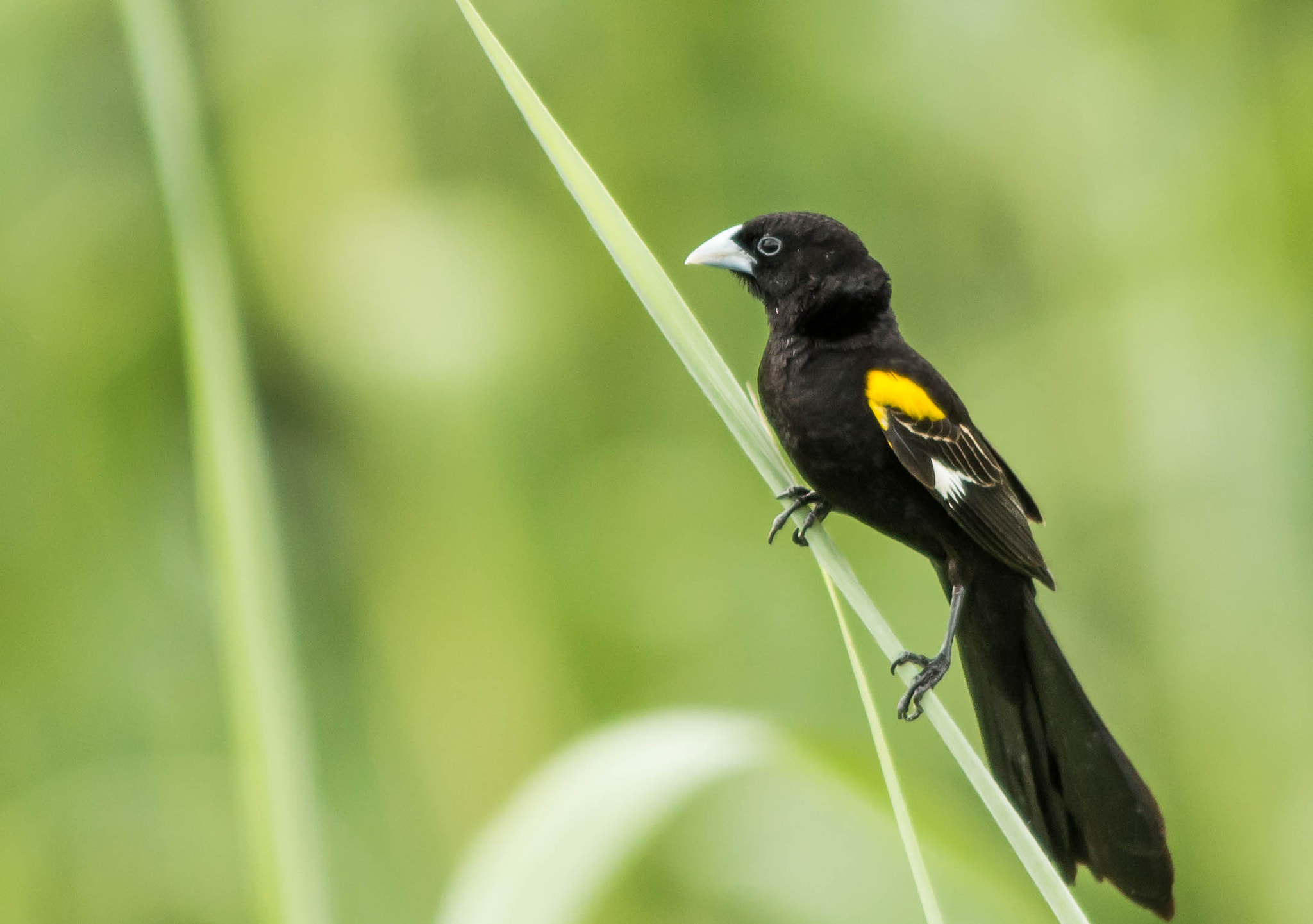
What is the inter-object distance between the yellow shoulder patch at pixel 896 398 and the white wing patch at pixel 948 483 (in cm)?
8

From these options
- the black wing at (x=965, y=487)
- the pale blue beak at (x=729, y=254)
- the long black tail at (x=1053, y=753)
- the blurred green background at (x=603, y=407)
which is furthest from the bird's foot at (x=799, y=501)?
the blurred green background at (x=603, y=407)

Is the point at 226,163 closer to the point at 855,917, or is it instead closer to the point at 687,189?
the point at 687,189

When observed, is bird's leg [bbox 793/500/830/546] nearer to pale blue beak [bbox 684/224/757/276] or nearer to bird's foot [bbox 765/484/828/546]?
bird's foot [bbox 765/484/828/546]

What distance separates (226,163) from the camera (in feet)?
7.84

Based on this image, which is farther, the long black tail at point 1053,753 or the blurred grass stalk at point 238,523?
the long black tail at point 1053,753

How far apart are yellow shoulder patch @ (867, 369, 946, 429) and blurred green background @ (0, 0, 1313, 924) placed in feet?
2.34

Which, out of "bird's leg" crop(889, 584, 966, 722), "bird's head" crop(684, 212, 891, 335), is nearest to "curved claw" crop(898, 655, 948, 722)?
"bird's leg" crop(889, 584, 966, 722)

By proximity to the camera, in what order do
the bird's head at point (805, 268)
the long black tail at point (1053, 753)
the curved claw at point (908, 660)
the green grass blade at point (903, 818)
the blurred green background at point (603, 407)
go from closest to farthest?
the green grass blade at point (903, 818) < the curved claw at point (908, 660) < the long black tail at point (1053, 753) < the bird's head at point (805, 268) < the blurred green background at point (603, 407)

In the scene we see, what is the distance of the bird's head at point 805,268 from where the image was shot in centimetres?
184

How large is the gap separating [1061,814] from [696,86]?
170 centimetres

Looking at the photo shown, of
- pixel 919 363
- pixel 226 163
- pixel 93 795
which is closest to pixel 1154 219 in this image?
pixel 919 363

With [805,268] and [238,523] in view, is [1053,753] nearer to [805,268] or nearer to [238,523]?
[805,268]

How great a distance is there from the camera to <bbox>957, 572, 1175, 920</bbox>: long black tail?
1610 mm

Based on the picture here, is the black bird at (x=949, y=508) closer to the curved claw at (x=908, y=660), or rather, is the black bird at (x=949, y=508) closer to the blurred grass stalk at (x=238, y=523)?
the curved claw at (x=908, y=660)
